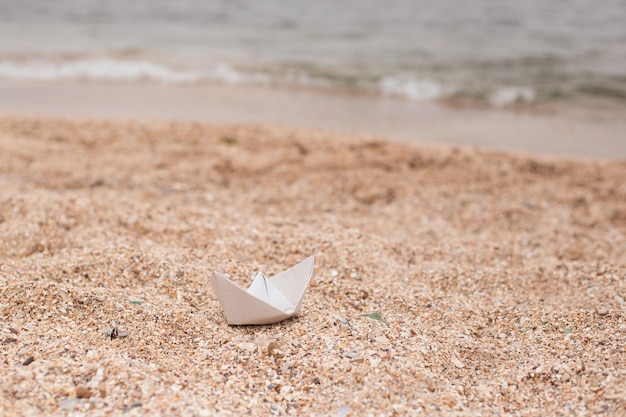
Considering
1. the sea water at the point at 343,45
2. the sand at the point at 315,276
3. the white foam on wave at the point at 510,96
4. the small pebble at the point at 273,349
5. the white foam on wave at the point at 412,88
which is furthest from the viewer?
the sea water at the point at 343,45

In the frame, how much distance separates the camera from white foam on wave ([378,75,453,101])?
7.89 meters

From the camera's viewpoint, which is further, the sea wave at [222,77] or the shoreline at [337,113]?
the sea wave at [222,77]

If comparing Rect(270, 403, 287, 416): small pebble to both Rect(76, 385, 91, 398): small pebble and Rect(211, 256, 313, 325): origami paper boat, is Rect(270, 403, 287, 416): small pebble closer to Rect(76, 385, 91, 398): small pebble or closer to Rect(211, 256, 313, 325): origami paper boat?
Rect(211, 256, 313, 325): origami paper boat

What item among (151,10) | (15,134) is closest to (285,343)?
(15,134)

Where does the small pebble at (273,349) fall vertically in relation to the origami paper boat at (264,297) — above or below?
below

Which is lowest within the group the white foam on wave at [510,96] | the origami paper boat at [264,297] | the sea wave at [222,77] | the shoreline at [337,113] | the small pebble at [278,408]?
the small pebble at [278,408]

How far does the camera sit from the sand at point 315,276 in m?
2.14

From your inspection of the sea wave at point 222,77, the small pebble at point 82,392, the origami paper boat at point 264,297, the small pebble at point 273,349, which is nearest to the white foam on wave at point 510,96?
the sea wave at point 222,77

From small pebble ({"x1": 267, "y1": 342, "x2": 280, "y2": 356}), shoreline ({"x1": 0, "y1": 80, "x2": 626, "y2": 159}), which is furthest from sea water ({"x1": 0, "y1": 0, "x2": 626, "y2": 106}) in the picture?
small pebble ({"x1": 267, "y1": 342, "x2": 280, "y2": 356})

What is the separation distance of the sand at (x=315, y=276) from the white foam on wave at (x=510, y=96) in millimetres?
2458

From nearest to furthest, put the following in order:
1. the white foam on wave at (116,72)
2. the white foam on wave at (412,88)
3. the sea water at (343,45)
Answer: the white foam on wave at (412,88) < the sea water at (343,45) < the white foam on wave at (116,72)

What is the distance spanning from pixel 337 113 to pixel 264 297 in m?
4.83

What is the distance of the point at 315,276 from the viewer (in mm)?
3104

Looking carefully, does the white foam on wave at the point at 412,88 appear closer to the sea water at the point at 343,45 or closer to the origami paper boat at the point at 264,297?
the sea water at the point at 343,45
